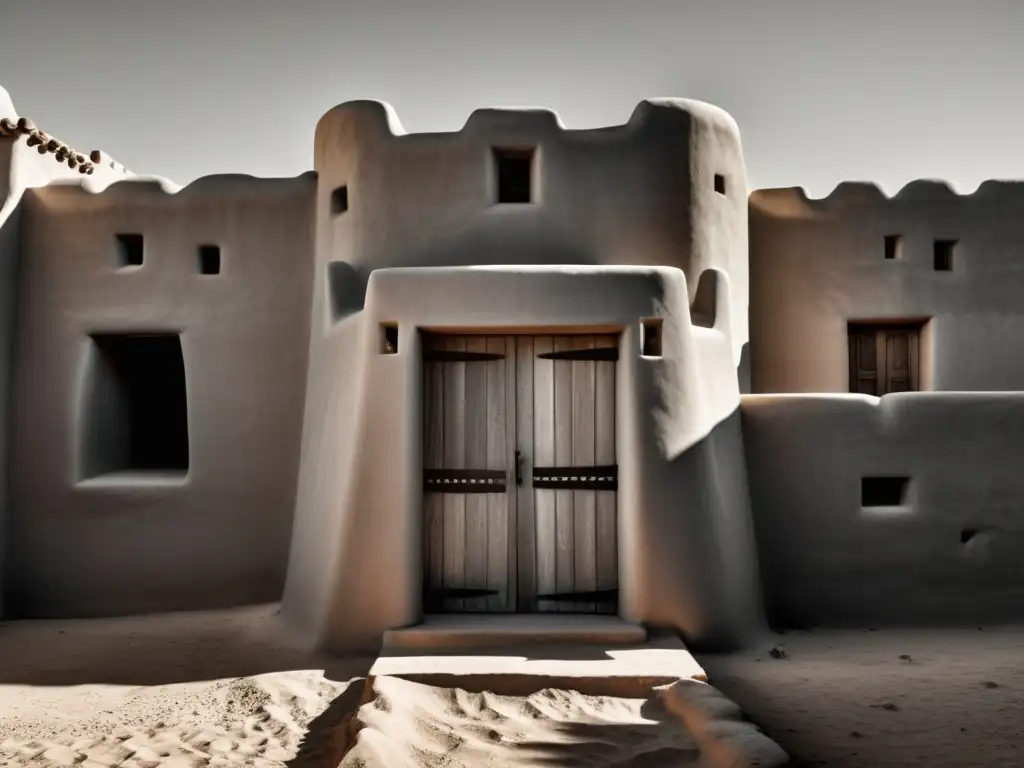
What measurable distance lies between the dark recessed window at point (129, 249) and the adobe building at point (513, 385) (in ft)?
0.12

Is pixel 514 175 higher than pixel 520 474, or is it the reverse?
pixel 514 175

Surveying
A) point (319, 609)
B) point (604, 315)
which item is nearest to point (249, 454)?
point (319, 609)

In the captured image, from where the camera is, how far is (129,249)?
8.34 metres

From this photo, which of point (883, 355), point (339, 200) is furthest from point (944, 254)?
point (339, 200)

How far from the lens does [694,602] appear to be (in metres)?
5.81

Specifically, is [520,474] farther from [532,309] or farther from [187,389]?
[187,389]

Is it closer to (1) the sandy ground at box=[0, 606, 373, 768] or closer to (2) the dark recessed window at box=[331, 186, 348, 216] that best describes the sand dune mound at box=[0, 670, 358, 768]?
(1) the sandy ground at box=[0, 606, 373, 768]

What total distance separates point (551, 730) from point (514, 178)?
5190mm

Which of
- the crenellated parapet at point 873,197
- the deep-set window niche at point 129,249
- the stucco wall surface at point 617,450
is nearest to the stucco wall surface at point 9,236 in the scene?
the deep-set window niche at point 129,249

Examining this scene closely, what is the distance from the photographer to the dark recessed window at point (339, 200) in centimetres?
761

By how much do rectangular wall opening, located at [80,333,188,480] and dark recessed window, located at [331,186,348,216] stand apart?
228 centimetres

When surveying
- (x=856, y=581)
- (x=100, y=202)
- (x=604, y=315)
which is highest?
(x=100, y=202)

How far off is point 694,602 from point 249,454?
478 centimetres

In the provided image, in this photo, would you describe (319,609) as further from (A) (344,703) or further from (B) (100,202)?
(B) (100,202)
